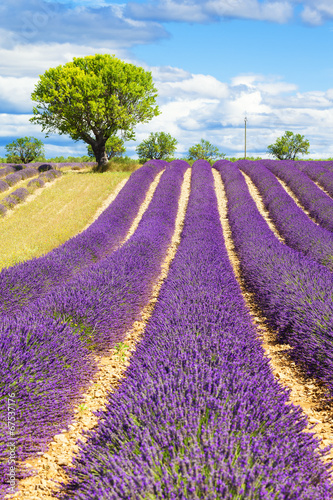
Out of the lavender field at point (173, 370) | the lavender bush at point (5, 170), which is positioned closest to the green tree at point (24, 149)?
the lavender bush at point (5, 170)

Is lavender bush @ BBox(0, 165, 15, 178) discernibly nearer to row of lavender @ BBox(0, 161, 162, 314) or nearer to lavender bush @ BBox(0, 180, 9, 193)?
lavender bush @ BBox(0, 180, 9, 193)

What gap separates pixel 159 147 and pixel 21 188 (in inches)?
932

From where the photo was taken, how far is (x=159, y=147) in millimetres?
39406

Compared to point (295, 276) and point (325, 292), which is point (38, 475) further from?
point (295, 276)

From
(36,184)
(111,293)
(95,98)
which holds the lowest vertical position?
(111,293)

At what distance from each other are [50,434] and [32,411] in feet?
0.96

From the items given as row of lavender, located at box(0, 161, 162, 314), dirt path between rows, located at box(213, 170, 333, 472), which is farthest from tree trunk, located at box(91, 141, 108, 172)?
dirt path between rows, located at box(213, 170, 333, 472)

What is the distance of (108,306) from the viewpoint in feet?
14.6

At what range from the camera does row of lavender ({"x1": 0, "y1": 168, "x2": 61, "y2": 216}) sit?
16062 millimetres

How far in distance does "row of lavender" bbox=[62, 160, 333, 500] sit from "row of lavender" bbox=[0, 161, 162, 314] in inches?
110

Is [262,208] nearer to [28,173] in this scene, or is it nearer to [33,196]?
[33,196]

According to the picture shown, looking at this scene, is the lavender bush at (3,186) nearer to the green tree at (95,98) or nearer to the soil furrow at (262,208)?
the green tree at (95,98)

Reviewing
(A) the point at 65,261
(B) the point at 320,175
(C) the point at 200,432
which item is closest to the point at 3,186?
(A) the point at 65,261

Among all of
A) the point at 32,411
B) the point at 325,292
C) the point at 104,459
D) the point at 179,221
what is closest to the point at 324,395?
the point at 325,292
